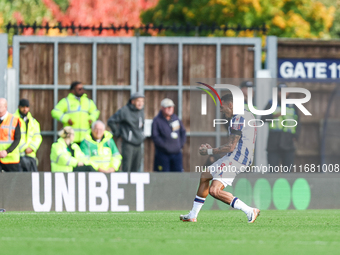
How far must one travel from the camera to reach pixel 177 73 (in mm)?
15664

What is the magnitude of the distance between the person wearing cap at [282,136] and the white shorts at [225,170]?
12.5 feet

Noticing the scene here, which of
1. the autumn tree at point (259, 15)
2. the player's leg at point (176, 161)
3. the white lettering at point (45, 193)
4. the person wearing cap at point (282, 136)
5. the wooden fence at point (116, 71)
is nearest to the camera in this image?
the white lettering at point (45, 193)

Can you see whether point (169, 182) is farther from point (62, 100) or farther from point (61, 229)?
point (61, 229)

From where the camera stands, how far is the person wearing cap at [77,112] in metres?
14.1

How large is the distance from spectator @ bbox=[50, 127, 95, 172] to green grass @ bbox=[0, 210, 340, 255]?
5.09ft

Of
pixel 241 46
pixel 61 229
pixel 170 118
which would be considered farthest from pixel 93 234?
pixel 241 46

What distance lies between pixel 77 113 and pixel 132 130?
3.64 feet

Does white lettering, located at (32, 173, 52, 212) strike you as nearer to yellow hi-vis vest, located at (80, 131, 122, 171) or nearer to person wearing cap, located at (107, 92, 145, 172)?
yellow hi-vis vest, located at (80, 131, 122, 171)

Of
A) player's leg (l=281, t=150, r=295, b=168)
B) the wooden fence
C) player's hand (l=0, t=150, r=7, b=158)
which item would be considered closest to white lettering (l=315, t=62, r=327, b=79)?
the wooden fence

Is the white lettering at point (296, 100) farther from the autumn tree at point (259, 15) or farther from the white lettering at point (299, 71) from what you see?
the autumn tree at point (259, 15)

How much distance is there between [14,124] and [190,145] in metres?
4.08

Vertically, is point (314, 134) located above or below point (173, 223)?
above

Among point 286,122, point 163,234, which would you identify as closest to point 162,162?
point 286,122

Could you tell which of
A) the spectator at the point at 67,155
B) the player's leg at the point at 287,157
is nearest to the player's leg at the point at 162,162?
the spectator at the point at 67,155
